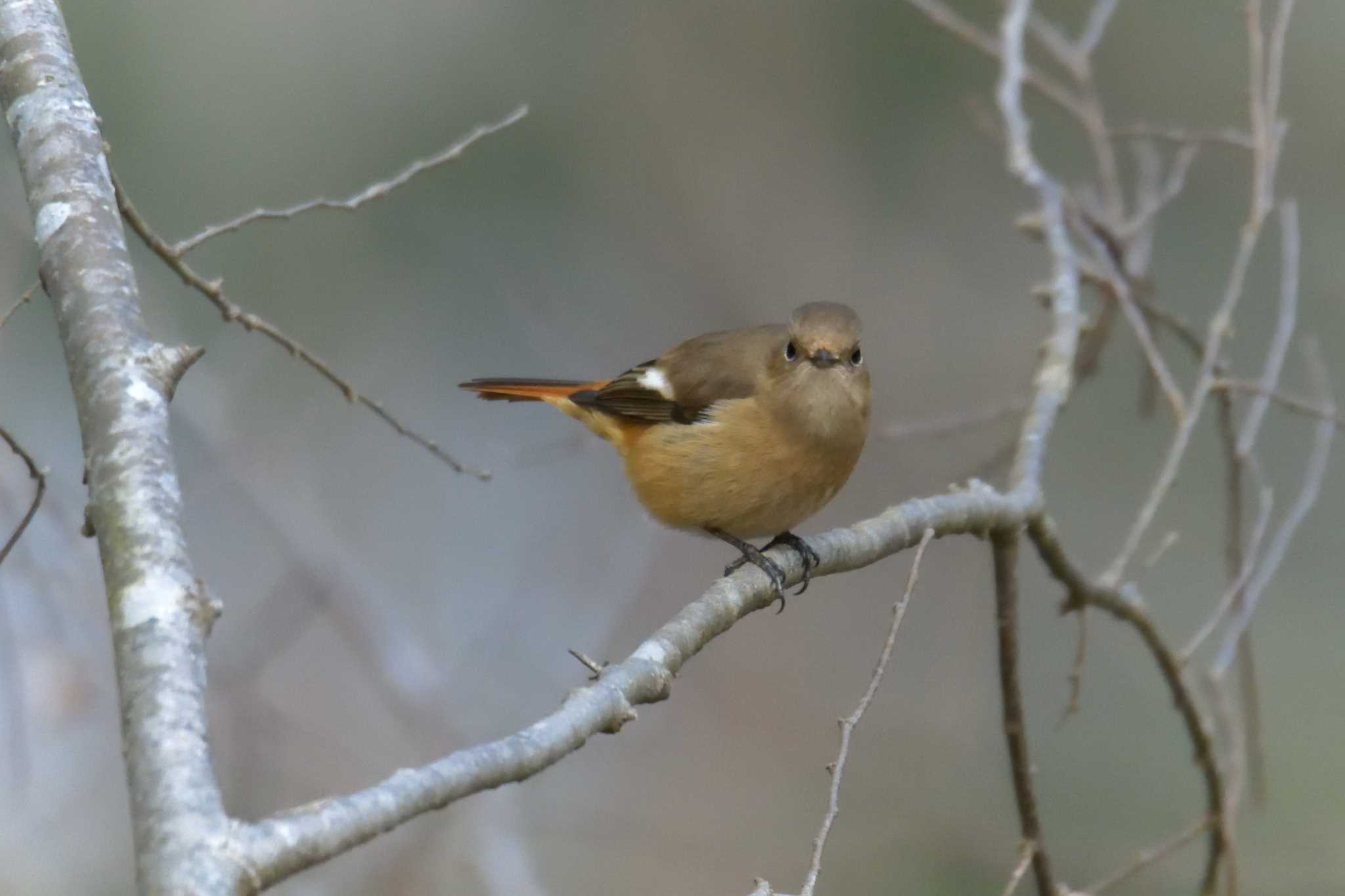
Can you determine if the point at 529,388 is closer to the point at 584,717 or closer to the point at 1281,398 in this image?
the point at 1281,398

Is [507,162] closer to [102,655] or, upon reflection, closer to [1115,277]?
[102,655]

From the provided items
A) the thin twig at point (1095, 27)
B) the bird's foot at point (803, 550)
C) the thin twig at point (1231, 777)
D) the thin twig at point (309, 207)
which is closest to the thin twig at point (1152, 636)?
the thin twig at point (1231, 777)

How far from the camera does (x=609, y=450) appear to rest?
300 inches

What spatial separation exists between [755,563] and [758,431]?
46 cm

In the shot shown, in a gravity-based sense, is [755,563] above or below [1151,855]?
above

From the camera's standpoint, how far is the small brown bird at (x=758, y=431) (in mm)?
3756

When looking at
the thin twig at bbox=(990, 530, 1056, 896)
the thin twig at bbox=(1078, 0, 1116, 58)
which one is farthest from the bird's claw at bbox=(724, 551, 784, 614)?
the thin twig at bbox=(1078, 0, 1116, 58)

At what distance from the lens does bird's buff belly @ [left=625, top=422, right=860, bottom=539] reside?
3.75 metres

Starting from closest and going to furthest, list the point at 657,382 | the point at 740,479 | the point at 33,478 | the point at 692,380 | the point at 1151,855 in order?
the point at 33,478 → the point at 1151,855 → the point at 740,479 → the point at 692,380 → the point at 657,382

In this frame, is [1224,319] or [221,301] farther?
[1224,319]

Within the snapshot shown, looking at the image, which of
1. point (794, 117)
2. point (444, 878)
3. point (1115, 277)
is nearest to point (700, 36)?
point (794, 117)

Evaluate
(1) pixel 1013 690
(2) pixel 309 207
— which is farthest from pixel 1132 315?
(2) pixel 309 207

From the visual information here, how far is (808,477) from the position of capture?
148 inches

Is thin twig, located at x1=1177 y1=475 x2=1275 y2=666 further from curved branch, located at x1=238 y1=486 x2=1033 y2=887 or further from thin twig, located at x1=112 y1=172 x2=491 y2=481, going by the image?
thin twig, located at x1=112 y1=172 x2=491 y2=481
